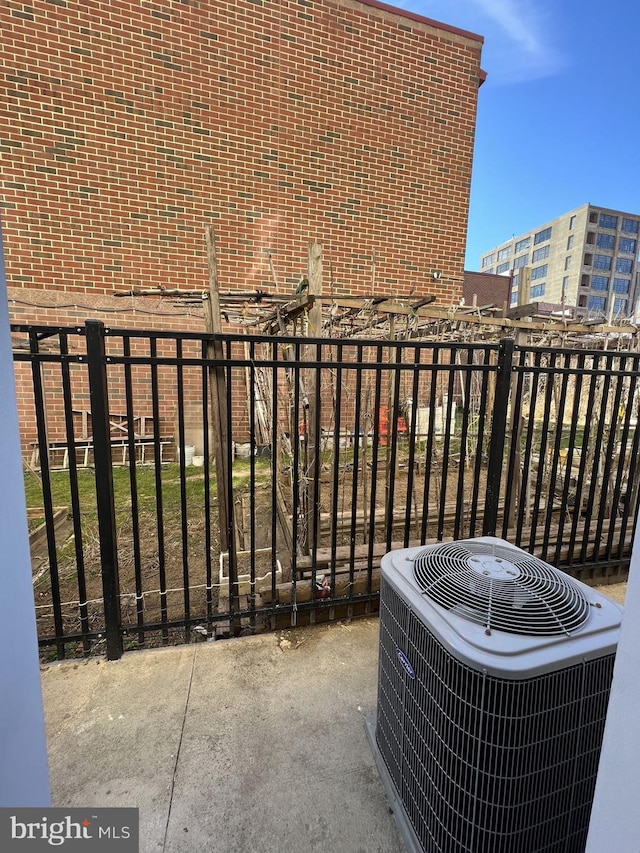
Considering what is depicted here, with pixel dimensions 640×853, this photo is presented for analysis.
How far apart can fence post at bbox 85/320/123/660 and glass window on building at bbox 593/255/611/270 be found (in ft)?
214

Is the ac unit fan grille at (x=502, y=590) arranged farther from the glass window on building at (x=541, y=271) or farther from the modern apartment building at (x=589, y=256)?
the glass window on building at (x=541, y=271)

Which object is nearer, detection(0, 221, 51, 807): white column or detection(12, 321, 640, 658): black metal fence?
detection(0, 221, 51, 807): white column

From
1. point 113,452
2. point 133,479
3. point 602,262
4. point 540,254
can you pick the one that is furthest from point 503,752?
point 540,254

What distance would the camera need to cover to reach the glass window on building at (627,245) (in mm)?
Answer: 53250

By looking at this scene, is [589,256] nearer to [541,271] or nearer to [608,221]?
[608,221]

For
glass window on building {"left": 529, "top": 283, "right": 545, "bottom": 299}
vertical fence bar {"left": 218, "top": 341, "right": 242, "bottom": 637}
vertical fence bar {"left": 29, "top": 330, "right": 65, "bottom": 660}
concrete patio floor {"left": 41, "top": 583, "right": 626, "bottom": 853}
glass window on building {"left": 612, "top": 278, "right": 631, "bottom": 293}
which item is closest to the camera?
concrete patio floor {"left": 41, "top": 583, "right": 626, "bottom": 853}

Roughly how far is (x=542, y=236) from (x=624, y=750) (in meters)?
70.5

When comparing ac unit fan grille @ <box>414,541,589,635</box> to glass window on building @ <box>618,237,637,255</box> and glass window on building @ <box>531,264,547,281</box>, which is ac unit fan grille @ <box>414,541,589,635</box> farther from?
glass window on building @ <box>618,237,637,255</box>

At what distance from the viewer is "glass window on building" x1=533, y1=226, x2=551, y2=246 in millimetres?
56406

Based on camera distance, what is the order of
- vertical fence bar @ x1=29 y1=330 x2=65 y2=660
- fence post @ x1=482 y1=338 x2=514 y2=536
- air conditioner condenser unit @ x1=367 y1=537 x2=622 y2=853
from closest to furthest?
air conditioner condenser unit @ x1=367 y1=537 x2=622 y2=853
vertical fence bar @ x1=29 y1=330 x2=65 y2=660
fence post @ x1=482 y1=338 x2=514 y2=536

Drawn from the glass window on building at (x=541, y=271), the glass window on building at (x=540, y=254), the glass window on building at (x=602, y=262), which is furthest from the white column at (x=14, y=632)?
the glass window on building at (x=540, y=254)

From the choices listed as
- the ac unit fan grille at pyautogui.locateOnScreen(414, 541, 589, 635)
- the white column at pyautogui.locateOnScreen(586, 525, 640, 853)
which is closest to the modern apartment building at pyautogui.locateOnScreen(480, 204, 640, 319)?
the ac unit fan grille at pyautogui.locateOnScreen(414, 541, 589, 635)

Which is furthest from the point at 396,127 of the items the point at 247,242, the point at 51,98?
the point at 51,98

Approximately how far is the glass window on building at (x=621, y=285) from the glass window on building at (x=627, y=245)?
11.1ft
